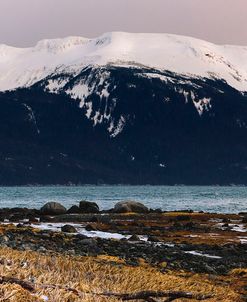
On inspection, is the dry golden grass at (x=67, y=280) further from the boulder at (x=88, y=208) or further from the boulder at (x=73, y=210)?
the boulder at (x=88, y=208)

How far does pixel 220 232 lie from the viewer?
47312 millimetres

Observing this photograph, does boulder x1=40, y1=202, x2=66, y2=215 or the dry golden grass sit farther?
boulder x1=40, y1=202, x2=66, y2=215

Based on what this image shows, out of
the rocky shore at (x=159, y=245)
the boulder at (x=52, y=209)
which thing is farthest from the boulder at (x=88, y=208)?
the rocky shore at (x=159, y=245)

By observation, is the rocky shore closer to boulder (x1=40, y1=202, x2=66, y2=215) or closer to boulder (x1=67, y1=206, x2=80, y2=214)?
boulder (x1=40, y1=202, x2=66, y2=215)

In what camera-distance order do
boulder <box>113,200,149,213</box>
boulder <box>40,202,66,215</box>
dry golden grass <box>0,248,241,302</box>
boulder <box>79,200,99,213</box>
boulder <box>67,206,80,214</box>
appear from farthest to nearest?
boulder <box>79,200,99,213</box>
boulder <box>113,200,149,213</box>
boulder <box>67,206,80,214</box>
boulder <box>40,202,66,215</box>
dry golden grass <box>0,248,241,302</box>

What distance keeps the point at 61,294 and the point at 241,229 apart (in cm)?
4483

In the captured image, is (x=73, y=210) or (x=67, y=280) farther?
(x=73, y=210)

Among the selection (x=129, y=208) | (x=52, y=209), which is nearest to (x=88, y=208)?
(x=129, y=208)

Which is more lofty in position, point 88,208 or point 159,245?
point 88,208

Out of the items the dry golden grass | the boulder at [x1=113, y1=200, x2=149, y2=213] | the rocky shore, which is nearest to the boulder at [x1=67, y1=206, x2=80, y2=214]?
the boulder at [x1=113, y1=200, x2=149, y2=213]

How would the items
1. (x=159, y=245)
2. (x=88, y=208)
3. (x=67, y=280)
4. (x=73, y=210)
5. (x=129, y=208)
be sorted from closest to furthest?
(x=67, y=280) → (x=159, y=245) → (x=73, y=210) → (x=129, y=208) → (x=88, y=208)

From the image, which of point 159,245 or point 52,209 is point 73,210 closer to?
point 52,209

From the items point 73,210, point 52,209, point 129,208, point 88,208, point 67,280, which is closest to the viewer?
point 67,280

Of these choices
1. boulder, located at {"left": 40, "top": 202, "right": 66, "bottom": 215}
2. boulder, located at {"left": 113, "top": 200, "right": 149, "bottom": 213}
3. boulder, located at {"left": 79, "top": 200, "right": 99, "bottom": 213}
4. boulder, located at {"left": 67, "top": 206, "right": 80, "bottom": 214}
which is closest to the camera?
boulder, located at {"left": 40, "top": 202, "right": 66, "bottom": 215}
